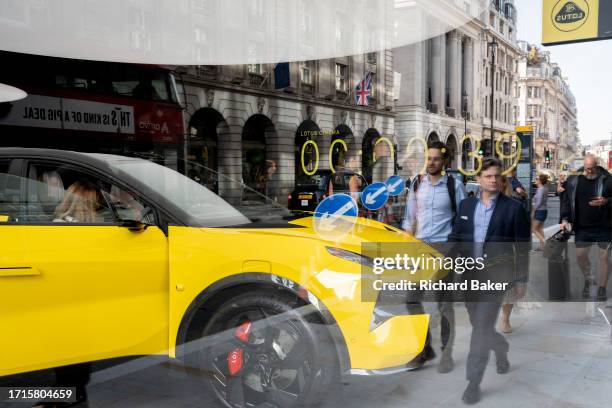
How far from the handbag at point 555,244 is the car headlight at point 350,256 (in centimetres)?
219

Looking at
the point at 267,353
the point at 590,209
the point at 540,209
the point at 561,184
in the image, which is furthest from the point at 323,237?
the point at 590,209

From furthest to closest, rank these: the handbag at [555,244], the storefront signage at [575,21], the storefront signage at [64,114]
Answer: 1. the handbag at [555,244]
2. the storefront signage at [575,21]
3. the storefront signage at [64,114]

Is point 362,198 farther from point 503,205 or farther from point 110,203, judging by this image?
point 110,203

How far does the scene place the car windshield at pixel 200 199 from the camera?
130 inches

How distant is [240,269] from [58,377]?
128 cm

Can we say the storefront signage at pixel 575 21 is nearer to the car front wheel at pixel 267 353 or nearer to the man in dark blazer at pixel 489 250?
the man in dark blazer at pixel 489 250

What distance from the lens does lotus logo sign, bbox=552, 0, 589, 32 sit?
12.1ft

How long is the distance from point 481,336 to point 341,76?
2022mm

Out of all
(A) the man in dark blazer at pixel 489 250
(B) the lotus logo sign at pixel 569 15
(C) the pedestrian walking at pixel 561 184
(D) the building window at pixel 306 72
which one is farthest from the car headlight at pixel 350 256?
(B) the lotus logo sign at pixel 569 15

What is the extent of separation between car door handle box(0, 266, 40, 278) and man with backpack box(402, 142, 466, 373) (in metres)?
2.34

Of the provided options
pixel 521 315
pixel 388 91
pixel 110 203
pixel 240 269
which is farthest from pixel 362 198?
pixel 521 315

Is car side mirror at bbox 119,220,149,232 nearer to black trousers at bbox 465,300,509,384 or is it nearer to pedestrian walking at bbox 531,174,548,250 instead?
black trousers at bbox 465,300,509,384

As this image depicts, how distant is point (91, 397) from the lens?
383cm

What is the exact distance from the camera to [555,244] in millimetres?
5488
